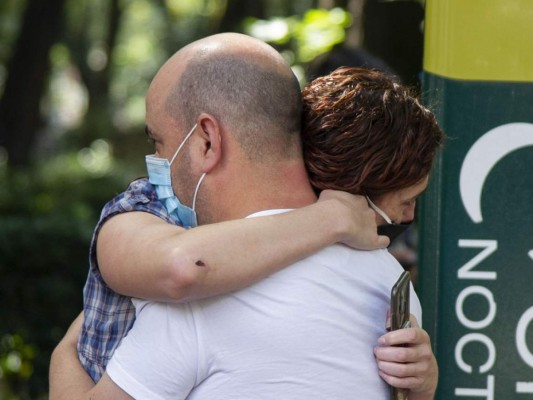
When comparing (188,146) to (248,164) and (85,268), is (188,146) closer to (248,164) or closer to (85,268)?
(248,164)

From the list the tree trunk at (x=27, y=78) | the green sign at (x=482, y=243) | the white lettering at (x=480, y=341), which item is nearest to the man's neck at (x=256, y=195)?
the green sign at (x=482, y=243)

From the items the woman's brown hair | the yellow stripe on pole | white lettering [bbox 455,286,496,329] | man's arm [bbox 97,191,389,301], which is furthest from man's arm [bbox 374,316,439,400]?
the yellow stripe on pole

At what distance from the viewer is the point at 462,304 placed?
2578 mm

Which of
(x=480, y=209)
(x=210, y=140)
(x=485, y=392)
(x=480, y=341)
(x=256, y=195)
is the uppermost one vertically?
(x=210, y=140)

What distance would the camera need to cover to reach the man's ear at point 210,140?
2.04 metres

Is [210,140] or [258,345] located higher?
[210,140]

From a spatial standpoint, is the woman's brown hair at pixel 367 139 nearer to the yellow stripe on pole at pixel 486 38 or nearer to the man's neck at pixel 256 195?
the man's neck at pixel 256 195

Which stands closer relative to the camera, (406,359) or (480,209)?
(406,359)

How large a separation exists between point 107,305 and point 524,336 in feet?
3.71

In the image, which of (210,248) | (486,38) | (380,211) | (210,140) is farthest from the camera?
(486,38)

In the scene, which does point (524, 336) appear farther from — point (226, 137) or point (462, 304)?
point (226, 137)

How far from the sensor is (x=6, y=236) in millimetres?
8172

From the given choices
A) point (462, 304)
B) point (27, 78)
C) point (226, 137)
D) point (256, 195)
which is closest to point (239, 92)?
point (226, 137)

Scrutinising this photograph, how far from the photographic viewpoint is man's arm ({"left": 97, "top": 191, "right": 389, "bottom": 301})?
6.19ft
